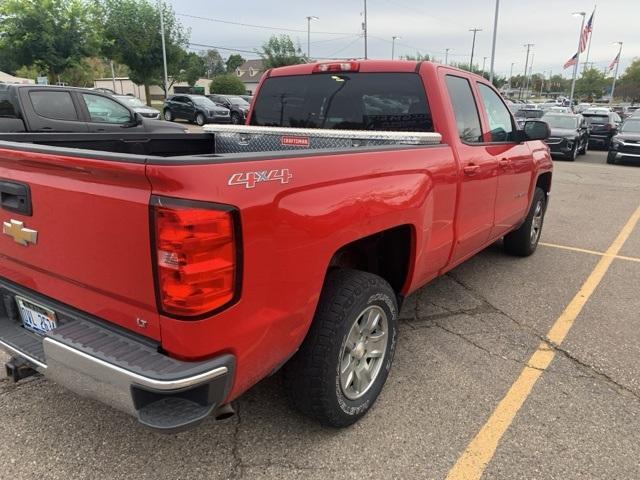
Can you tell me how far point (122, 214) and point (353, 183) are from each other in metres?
1.07

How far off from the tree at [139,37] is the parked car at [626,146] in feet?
89.4

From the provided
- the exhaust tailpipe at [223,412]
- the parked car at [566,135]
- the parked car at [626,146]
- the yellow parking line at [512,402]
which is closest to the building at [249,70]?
the parked car at [566,135]

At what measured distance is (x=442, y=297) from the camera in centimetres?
459

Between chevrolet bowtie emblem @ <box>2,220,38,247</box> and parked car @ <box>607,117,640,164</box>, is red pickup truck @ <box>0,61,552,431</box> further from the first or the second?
parked car @ <box>607,117,640,164</box>

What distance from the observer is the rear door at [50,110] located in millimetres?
8430

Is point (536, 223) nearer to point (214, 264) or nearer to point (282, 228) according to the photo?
point (282, 228)

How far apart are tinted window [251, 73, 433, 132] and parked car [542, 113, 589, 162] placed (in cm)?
1483

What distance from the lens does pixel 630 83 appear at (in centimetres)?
8781

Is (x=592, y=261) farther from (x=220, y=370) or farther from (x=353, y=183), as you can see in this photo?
(x=220, y=370)

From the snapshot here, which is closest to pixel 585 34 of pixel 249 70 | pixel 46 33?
pixel 46 33

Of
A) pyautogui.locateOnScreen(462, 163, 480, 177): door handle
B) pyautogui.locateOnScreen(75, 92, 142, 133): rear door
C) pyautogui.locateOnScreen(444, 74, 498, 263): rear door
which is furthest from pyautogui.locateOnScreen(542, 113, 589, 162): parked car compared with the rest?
pyautogui.locateOnScreen(462, 163, 480, 177): door handle

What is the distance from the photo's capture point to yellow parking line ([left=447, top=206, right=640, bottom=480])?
2.47 metres

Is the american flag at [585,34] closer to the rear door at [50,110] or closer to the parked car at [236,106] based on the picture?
the parked car at [236,106]

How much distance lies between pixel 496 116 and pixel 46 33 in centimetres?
2489
